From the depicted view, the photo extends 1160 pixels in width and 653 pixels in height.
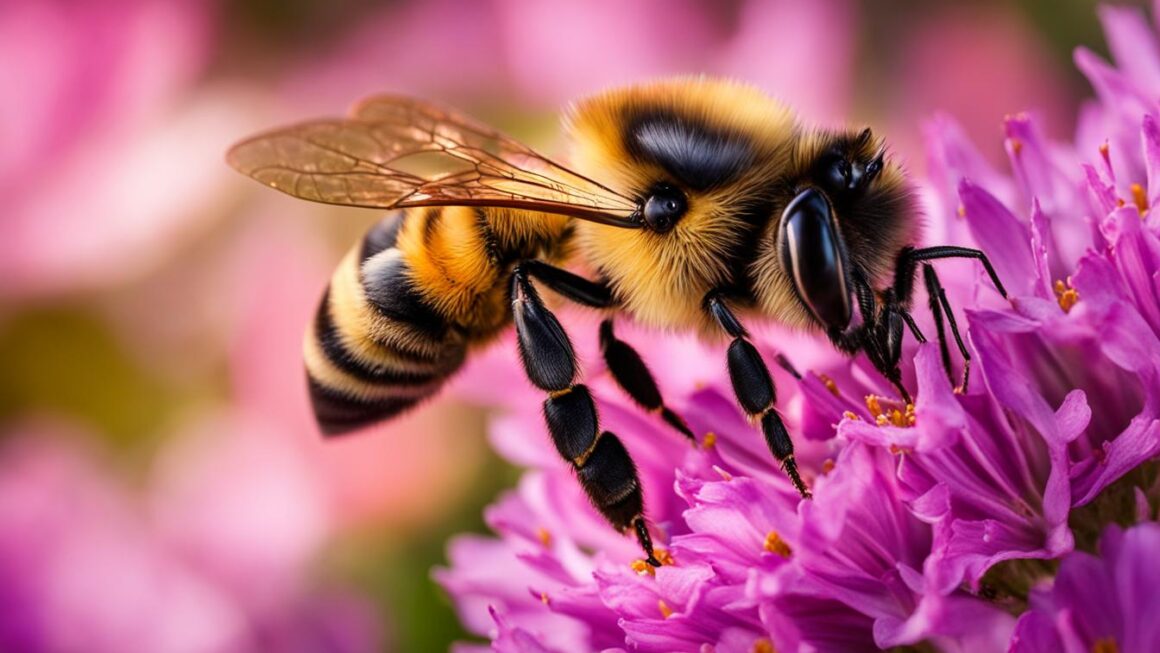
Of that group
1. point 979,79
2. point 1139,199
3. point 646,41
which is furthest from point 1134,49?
point 646,41

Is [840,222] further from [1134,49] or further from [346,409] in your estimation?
[346,409]

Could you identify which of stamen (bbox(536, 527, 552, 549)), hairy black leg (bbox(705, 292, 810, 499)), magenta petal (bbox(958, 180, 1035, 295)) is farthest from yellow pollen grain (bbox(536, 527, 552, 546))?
magenta petal (bbox(958, 180, 1035, 295))

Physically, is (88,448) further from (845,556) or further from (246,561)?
(845,556)

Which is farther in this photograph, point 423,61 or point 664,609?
point 423,61

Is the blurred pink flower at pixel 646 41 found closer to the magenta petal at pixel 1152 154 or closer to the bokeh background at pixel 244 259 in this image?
the bokeh background at pixel 244 259

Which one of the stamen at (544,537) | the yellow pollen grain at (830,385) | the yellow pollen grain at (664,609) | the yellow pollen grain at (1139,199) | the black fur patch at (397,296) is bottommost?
the yellow pollen grain at (664,609)

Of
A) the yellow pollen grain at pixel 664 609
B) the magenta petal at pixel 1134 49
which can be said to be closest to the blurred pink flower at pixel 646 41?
the magenta petal at pixel 1134 49
